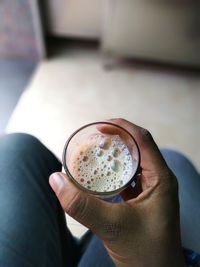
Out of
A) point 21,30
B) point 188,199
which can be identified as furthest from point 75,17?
point 188,199

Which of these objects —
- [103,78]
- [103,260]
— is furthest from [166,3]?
[103,260]

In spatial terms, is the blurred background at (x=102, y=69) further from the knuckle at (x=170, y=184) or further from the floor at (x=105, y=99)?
the knuckle at (x=170, y=184)

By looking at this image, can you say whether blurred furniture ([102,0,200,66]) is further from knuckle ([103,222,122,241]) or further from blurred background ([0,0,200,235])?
knuckle ([103,222,122,241])

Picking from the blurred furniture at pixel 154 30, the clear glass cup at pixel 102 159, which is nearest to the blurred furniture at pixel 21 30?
the blurred furniture at pixel 154 30

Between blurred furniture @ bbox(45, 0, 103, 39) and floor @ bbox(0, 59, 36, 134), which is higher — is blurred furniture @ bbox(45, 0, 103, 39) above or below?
above

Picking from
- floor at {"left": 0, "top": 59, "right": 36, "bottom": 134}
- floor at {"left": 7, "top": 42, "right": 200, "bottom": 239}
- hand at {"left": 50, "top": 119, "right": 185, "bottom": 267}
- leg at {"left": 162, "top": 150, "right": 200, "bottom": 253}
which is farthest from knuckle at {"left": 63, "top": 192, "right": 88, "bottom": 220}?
A: floor at {"left": 0, "top": 59, "right": 36, "bottom": 134}

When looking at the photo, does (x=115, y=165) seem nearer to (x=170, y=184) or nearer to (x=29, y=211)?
(x=170, y=184)

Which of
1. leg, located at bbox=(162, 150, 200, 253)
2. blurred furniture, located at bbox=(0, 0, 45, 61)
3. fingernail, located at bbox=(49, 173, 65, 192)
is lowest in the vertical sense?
leg, located at bbox=(162, 150, 200, 253)
